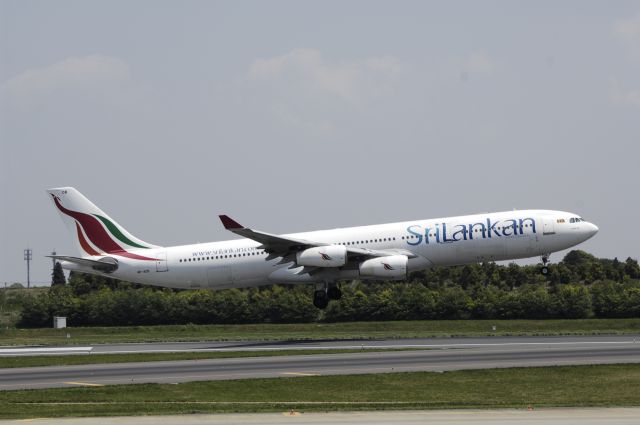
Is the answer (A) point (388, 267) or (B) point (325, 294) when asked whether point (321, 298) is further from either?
(A) point (388, 267)

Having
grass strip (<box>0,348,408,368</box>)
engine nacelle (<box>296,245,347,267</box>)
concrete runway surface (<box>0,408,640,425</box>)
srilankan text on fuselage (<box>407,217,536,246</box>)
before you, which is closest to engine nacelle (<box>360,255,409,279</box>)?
engine nacelle (<box>296,245,347,267</box>)

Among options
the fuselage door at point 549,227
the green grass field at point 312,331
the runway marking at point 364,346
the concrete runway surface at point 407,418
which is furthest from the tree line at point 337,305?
the concrete runway surface at point 407,418

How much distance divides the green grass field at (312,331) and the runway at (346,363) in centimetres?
1179

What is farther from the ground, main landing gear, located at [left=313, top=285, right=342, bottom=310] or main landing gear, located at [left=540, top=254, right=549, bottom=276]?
main landing gear, located at [left=540, top=254, right=549, bottom=276]

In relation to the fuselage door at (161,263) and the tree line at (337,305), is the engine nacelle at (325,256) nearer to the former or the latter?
the fuselage door at (161,263)

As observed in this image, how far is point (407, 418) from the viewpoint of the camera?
25000mm

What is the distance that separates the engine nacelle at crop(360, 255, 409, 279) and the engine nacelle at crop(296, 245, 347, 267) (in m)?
1.40

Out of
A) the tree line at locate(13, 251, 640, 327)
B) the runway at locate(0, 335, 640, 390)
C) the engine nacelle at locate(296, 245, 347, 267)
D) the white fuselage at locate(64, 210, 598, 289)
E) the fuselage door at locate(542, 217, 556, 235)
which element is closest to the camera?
the runway at locate(0, 335, 640, 390)

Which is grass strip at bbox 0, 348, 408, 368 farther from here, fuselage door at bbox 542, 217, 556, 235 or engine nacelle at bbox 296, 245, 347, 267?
fuselage door at bbox 542, 217, 556, 235

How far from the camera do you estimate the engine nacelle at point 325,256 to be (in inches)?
2154

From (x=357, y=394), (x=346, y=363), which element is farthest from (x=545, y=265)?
(x=357, y=394)

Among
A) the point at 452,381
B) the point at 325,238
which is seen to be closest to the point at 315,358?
the point at 452,381

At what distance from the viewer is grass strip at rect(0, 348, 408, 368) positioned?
46375 millimetres

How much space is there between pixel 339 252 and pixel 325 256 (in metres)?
0.83
